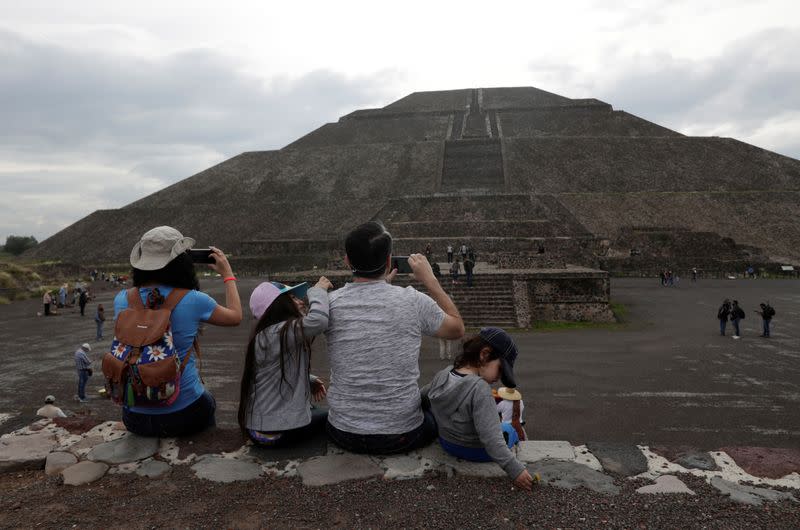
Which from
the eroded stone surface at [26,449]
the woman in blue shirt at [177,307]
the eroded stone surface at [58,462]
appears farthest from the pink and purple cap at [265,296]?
the eroded stone surface at [26,449]

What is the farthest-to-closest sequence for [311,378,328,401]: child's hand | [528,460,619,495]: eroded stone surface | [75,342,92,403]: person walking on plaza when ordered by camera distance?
[75,342,92,403]: person walking on plaza < [311,378,328,401]: child's hand < [528,460,619,495]: eroded stone surface

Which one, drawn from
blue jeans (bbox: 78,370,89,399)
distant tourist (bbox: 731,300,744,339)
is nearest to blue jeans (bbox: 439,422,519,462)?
blue jeans (bbox: 78,370,89,399)

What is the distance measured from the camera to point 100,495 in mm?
2816

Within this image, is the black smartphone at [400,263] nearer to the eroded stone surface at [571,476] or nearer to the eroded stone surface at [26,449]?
the eroded stone surface at [571,476]

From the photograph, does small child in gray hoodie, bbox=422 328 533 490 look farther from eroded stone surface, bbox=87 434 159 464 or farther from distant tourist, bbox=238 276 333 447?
eroded stone surface, bbox=87 434 159 464

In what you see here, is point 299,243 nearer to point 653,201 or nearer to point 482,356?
point 653,201

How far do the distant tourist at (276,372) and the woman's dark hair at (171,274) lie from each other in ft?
1.51

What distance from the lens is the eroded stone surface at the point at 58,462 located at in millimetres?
3137

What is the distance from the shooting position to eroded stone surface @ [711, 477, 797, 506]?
2678mm

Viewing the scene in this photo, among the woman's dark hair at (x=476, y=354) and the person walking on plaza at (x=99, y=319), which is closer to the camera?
the woman's dark hair at (x=476, y=354)

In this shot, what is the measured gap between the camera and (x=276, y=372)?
3150mm

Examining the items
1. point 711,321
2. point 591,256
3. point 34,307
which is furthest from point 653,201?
point 34,307

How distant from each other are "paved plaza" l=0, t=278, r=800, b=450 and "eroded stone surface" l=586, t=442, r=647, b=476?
1823 mm

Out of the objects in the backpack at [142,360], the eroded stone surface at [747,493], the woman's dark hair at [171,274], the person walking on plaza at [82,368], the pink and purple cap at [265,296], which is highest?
the woman's dark hair at [171,274]
